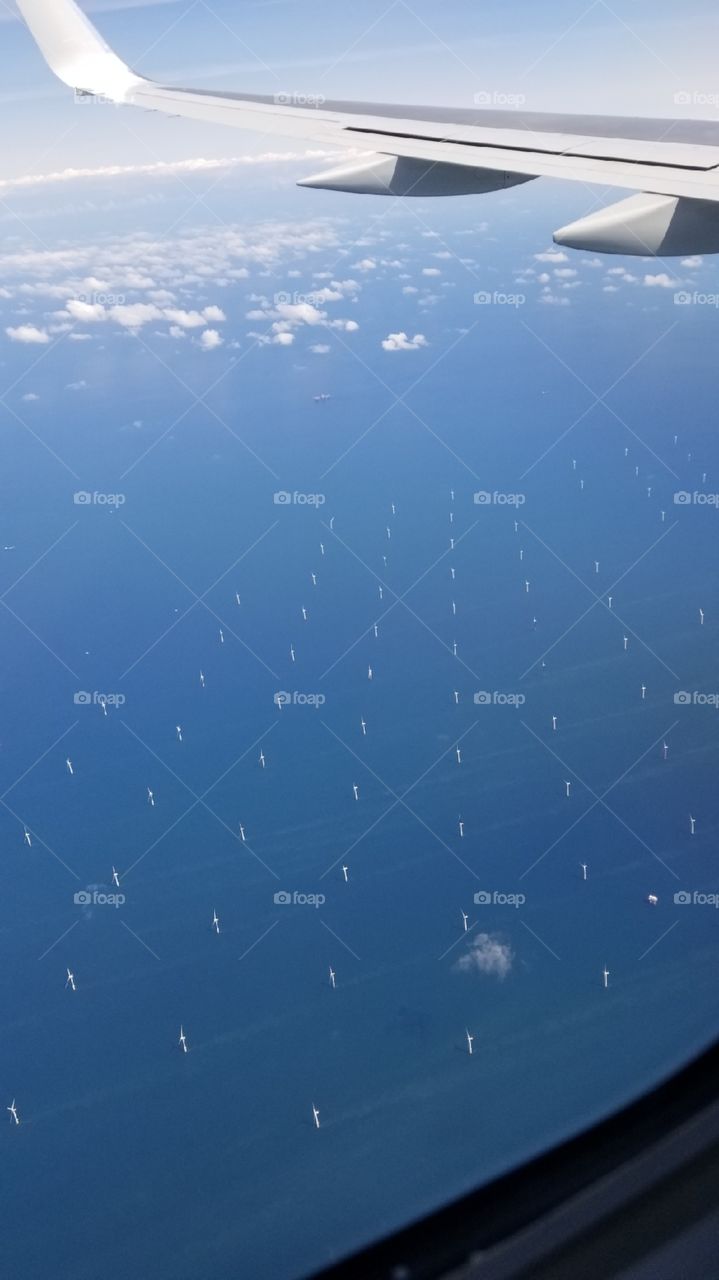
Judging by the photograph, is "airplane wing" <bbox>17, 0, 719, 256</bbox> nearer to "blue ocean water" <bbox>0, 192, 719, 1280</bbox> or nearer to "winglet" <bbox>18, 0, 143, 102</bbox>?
"winglet" <bbox>18, 0, 143, 102</bbox>

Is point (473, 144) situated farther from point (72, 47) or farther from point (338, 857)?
point (338, 857)

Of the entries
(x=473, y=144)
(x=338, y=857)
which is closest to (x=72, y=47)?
(x=473, y=144)

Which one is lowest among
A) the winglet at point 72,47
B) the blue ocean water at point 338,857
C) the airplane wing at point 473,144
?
the blue ocean water at point 338,857

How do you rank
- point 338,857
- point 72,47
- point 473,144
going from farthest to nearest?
point 338,857
point 72,47
point 473,144

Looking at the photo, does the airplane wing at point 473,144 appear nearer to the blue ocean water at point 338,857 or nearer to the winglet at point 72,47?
the winglet at point 72,47

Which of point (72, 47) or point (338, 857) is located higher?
point (72, 47)

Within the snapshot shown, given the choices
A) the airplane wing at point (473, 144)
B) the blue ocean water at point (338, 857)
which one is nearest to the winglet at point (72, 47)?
the airplane wing at point (473, 144)
